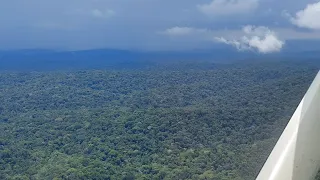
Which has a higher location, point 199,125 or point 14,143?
point 199,125

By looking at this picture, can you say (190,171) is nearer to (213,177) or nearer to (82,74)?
(213,177)

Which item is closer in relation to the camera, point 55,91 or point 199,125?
point 199,125

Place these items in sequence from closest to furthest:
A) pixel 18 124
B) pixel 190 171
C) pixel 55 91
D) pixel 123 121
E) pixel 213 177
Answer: pixel 213 177
pixel 190 171
pixel 123 121
pixel 18 124
pixel 55 91

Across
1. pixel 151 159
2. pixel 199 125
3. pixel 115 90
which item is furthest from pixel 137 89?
pixel 151 159

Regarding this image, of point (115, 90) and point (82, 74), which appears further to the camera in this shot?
point (82, 74)

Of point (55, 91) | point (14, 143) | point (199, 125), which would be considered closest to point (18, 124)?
point (14, 143)

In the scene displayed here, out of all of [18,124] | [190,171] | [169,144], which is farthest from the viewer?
[18,124]

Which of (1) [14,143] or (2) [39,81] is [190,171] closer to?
(1) [14,143]

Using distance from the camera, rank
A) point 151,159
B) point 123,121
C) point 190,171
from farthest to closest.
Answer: point 123,121
point 151,159
point 190,171

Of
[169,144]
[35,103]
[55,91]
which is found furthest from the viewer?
[55,91]
